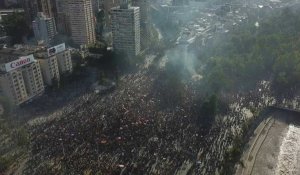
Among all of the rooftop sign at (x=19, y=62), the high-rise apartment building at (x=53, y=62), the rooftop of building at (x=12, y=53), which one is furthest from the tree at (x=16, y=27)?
the rooftop sign at (x=19, y=62)

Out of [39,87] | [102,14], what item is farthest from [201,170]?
[102,14]

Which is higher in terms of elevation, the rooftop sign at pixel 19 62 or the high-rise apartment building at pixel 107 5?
the high-rise apartment building at pixel 107 5

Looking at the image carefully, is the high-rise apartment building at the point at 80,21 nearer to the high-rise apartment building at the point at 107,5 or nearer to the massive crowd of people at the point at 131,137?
the high-rise apartment building at the point at 107,5

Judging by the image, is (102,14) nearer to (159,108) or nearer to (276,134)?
(159,108)

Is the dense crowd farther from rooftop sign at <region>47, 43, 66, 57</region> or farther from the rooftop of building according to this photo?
the rooftop of building

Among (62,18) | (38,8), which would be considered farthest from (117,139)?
(38,8)

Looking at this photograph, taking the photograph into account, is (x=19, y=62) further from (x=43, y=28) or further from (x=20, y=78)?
(x=43, y=28)
